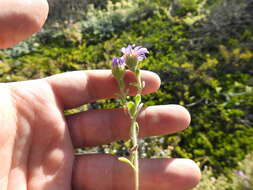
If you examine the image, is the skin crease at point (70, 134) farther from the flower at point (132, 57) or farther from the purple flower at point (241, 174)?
the purple flower at point (241, 174)

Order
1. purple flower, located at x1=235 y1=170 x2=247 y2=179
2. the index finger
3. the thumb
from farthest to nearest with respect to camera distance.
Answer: purple flower, located at x1=235 y1=170 x2=247 y2=179 → the index finger → the thumb

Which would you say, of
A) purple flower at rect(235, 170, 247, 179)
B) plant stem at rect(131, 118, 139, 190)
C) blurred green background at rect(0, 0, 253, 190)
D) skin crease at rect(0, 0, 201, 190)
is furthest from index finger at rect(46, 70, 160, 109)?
purple flower at rect(235, 170, 247, 179)

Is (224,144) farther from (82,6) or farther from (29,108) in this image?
(82,6)

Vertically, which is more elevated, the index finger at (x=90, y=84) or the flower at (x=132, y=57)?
the flower at (x=132, y=57)

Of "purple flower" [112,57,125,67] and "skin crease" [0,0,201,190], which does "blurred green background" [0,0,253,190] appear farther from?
"purple flower" [112,57,125,67]

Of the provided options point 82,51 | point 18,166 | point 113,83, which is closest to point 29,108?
point 18,166

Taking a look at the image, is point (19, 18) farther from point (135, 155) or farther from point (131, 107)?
point (135, 155)

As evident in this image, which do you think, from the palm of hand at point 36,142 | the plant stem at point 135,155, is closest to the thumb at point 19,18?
the palm of hand at point 36,142
